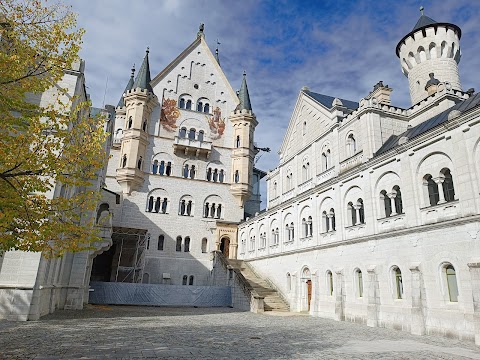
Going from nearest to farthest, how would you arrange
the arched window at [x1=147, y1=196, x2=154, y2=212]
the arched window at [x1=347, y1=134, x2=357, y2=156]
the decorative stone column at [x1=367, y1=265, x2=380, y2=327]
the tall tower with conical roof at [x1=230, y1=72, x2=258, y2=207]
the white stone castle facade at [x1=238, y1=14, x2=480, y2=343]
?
the white stone castle facade at [x1=238, y1=14, x2=480, y2=343]
the decorative stone column at [x1=367, y1=265, x2=380, y2=327]
the arched window at [x1=347, y1=134, x2=357, y2=156]
the arched window at [x1=147, y1=196, x2=154, y2=212]
the tall tower with conical roof at [x1=230, y1=72, x2=258, y2=207]

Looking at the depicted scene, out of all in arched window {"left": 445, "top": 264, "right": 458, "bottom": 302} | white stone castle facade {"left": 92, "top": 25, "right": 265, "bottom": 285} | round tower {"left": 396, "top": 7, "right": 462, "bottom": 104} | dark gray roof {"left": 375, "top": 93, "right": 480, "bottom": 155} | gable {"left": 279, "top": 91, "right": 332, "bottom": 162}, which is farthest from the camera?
white stone castle facade {"left": 92, "top": 25, "right": 265, "bottom": 285}

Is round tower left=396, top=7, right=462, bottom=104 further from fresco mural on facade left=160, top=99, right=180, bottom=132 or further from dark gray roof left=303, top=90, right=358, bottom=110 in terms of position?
fresco mural on facade left=160, top=99, right=180, bottom=132

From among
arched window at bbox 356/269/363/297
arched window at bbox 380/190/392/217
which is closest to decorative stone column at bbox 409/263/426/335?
arched window at bbox 380/190/392/217

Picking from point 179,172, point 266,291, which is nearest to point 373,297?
point 266,291

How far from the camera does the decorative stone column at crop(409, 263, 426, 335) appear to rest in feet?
52.5

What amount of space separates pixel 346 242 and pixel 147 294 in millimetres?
18368

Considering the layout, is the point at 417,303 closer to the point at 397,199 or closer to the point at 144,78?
the point at 397,199

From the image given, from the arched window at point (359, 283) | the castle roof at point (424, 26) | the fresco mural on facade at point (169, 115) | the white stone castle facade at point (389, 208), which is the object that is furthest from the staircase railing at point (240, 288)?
the castle roof at point (424, 26)

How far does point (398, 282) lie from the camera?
60.0 feet

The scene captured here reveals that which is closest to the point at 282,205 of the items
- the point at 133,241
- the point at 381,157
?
the point at 381,157

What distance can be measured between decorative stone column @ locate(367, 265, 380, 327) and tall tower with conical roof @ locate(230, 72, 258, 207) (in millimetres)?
26206

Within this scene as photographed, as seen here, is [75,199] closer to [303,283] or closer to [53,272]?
[53,272]

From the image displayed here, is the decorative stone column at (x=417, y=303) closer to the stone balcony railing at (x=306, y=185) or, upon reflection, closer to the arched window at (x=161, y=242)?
the stone balcony railing at (x=306, y=185)

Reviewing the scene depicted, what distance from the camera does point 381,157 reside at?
66.5ft
